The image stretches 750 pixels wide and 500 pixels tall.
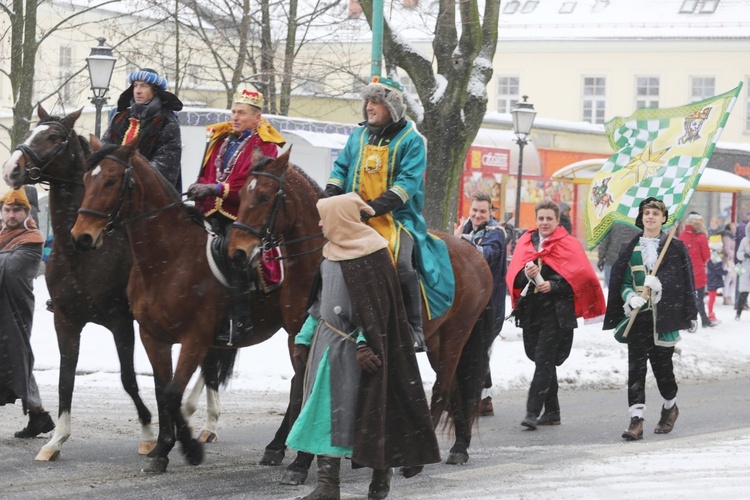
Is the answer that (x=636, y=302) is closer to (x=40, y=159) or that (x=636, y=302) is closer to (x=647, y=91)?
(x=40, y=159)

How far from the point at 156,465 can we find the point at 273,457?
0.82 m

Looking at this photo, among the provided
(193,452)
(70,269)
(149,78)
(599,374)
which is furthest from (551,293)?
(70,269)

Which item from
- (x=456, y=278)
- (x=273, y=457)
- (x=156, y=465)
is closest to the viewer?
(x=156, y=465)

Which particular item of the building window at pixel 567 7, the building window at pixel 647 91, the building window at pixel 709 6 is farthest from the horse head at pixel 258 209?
the building window at pixel 709 6

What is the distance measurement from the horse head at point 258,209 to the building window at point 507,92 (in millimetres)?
41431

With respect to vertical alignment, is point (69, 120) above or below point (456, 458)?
above

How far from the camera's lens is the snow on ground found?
7.04 m

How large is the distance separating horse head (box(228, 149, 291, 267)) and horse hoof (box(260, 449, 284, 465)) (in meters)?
1.51

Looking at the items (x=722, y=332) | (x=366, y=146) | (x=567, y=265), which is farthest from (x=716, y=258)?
(x=366, y=146)

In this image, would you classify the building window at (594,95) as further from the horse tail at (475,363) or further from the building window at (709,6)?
the horse tail at (475,363)

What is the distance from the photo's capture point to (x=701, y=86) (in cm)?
4656

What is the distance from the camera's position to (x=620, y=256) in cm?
966

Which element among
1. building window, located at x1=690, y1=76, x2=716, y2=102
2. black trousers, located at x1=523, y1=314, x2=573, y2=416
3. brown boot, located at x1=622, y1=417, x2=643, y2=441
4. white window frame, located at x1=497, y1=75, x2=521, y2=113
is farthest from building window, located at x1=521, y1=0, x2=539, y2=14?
brown boot, located at x1=622, y1=417, x2=643, y2=441

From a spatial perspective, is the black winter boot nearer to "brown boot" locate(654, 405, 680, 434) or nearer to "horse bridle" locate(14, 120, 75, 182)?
"horse bridle" locate(14, 120, 75, 182)
